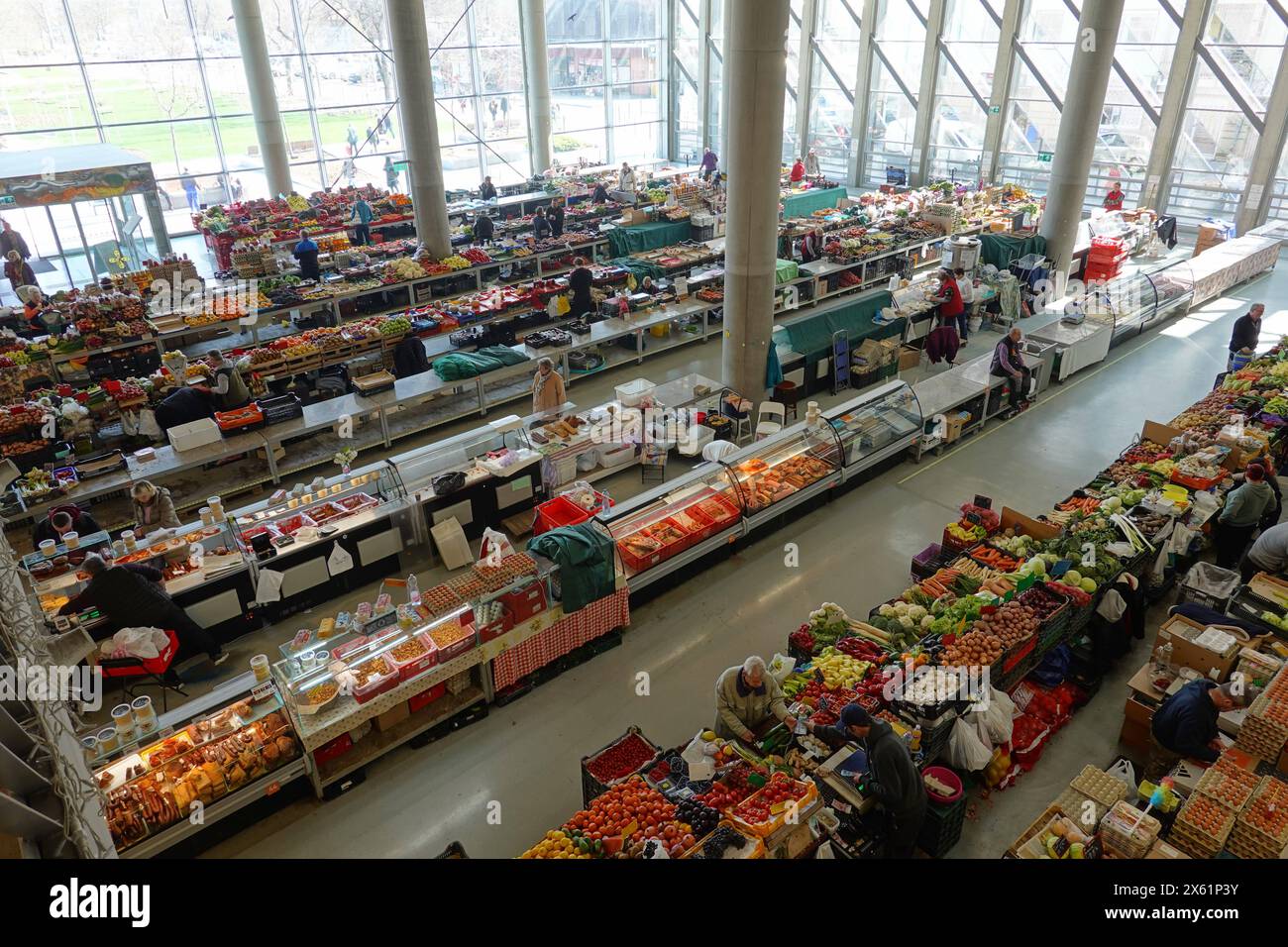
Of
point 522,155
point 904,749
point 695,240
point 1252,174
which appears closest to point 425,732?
point 904,749

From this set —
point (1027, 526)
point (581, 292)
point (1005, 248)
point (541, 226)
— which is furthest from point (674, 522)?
point (541, 226)

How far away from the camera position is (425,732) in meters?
8.43

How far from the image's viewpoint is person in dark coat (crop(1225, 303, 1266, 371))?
15.0 metres

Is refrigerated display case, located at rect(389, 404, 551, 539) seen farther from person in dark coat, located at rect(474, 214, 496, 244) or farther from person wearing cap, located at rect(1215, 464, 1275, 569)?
person in dark coat, located at rect(474, 214, 496, 244)

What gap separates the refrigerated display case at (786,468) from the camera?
11301 mm

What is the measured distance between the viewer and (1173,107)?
24.9m

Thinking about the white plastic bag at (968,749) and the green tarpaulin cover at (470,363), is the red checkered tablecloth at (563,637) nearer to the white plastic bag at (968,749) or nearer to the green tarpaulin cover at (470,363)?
the white plastic bag at (968,749)

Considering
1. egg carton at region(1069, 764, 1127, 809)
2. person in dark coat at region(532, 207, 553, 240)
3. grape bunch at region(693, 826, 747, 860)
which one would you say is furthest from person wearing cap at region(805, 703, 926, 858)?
person in dark coat at region(532, 207, 553, 240)

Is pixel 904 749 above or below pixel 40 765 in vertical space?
below

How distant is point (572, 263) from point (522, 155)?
13.7 metres

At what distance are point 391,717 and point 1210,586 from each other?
8.92 m

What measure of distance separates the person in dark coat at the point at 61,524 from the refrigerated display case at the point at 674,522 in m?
6.50

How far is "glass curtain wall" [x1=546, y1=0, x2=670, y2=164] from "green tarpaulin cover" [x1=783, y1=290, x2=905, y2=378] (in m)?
20.2
